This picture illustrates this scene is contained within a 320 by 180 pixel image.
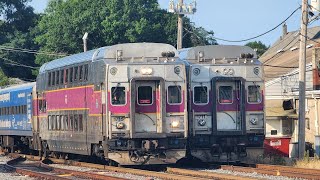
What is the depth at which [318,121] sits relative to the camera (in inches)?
1368

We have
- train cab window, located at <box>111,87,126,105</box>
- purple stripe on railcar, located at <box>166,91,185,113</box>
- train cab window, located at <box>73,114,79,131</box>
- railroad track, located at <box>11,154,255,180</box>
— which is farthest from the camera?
train cab window, located at <box>73,114,79,131</box>

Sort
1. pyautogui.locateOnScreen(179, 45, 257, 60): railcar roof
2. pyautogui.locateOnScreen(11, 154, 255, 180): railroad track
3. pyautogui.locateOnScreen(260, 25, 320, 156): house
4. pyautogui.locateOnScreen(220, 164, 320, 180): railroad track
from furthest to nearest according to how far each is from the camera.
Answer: pyautogui.locateOnScreen(260, 25, 320, 156): house < pyautogui.locateOnScreen(179, 45, 257, 60): railcar roof < pyautogui.locateOnScreen(220, 164, 320, 180): railroad track < pyautogui.locateOnScreen(11, 154, 255, 180): railroad track

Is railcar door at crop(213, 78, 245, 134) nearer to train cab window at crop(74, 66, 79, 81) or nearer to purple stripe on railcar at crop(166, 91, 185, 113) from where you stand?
purple stripe on railcar at crop(166, 91, 185, 113)

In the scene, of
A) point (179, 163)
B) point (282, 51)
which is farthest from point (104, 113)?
point (282, 51)

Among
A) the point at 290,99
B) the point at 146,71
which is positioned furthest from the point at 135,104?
the point at 290,99

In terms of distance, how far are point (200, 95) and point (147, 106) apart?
6.71ft

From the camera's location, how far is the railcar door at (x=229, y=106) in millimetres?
22031

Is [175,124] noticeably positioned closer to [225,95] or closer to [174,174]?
[174,174]

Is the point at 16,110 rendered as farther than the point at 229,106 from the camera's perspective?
Yes

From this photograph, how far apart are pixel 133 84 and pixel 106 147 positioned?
190 cm

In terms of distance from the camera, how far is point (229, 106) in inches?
874

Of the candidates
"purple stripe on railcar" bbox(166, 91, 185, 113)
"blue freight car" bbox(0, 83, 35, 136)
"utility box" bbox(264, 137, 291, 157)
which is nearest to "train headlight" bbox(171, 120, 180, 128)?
"purple stripe on railcar" bbox(166, 91, 185, 113)

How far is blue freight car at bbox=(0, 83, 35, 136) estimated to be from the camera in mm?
30491

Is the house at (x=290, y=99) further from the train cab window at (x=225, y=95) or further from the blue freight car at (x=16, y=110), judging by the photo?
the blue freight car at (x=16, y=110)
